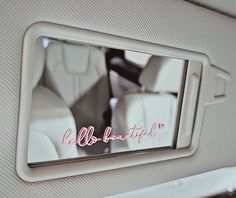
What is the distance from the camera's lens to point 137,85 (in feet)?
5.64

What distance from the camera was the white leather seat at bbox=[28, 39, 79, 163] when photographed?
79 cm

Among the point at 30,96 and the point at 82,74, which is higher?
the point at 82,74

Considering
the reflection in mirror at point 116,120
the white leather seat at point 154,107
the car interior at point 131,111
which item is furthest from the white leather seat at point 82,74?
the car interior at point 131,111

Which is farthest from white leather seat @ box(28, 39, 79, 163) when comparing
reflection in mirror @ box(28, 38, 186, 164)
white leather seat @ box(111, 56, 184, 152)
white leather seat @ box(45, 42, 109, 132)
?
white leather seat @ box(45, 42, 109, 132)

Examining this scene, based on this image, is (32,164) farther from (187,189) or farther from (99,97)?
(99,97)

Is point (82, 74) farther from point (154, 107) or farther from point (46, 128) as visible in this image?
point (46, 128)

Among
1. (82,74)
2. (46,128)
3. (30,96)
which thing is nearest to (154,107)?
(46,128)

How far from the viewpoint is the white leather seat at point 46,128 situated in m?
0.79

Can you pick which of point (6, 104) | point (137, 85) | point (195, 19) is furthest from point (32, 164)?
point (137, 85)

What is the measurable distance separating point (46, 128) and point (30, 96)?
0.22 metres

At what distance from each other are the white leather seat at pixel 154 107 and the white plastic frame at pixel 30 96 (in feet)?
0.12

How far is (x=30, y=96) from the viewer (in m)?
0.71

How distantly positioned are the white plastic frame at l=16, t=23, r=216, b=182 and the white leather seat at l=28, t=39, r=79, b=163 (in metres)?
0.03

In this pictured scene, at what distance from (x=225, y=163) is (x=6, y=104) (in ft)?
2.24
